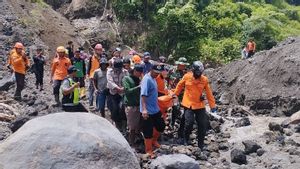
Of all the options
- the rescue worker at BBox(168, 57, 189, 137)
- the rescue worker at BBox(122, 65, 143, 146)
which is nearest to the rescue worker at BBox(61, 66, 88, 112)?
the rescue worker at BBox(122, 65, 143, 146)

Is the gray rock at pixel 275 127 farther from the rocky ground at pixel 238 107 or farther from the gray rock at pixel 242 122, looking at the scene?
the gray rock at pixel 242 122

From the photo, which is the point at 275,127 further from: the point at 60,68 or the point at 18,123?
the point at 18,123

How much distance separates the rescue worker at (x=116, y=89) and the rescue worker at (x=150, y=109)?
822 mm

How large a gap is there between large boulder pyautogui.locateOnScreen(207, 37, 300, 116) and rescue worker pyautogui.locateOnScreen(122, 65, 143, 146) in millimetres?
4805

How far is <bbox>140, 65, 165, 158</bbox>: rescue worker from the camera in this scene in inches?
341

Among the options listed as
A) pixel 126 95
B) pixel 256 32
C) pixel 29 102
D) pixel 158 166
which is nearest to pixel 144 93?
pixel 126 95

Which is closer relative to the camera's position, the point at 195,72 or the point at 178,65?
the point at 195,72

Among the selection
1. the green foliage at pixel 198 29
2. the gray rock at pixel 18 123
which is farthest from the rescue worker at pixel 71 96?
the green foliage at pixel 198 29

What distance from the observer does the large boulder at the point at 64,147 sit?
19.1ft

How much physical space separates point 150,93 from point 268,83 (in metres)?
5.81

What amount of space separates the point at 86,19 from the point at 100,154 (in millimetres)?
21958

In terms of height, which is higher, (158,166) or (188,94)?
(188,94)

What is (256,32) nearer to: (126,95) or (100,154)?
(126,95)

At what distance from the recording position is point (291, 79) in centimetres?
1302
